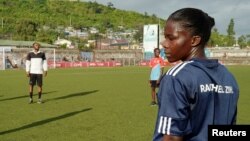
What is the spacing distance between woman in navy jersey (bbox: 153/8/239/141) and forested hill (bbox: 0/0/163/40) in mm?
111694

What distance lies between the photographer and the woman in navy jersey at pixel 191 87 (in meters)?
2.37

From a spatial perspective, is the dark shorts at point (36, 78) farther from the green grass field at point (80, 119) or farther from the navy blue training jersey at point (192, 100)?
the navy blue training jersey at point (192, 100)

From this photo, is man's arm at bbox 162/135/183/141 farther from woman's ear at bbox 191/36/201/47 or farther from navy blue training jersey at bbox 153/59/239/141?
woman's ear at bbox 191/36/201/47

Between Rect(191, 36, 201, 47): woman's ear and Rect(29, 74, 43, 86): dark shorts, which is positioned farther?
Rect(29, 74, 43, 86): dark shorts

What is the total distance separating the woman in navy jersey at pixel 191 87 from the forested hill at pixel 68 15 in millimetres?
111694

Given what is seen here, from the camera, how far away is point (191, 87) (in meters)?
2.37

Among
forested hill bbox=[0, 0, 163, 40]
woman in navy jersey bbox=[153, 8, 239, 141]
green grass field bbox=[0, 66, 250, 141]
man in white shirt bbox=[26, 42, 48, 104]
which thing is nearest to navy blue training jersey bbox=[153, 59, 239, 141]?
woman in navy jersey bbox=[153, 8, 239, 141]

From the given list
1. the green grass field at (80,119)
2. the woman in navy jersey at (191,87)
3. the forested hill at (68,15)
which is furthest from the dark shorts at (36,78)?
the forested hill at (68,15)

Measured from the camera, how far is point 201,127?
2.47 meters

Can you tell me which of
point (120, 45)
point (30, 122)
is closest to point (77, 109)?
point (30, 122)

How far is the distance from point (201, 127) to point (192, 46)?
492mm

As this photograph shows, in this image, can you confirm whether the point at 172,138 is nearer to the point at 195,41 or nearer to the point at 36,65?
the point at 195,41

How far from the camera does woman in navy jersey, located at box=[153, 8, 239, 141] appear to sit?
237 centimetres

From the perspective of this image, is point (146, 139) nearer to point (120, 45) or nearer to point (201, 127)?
point (201, 127)
